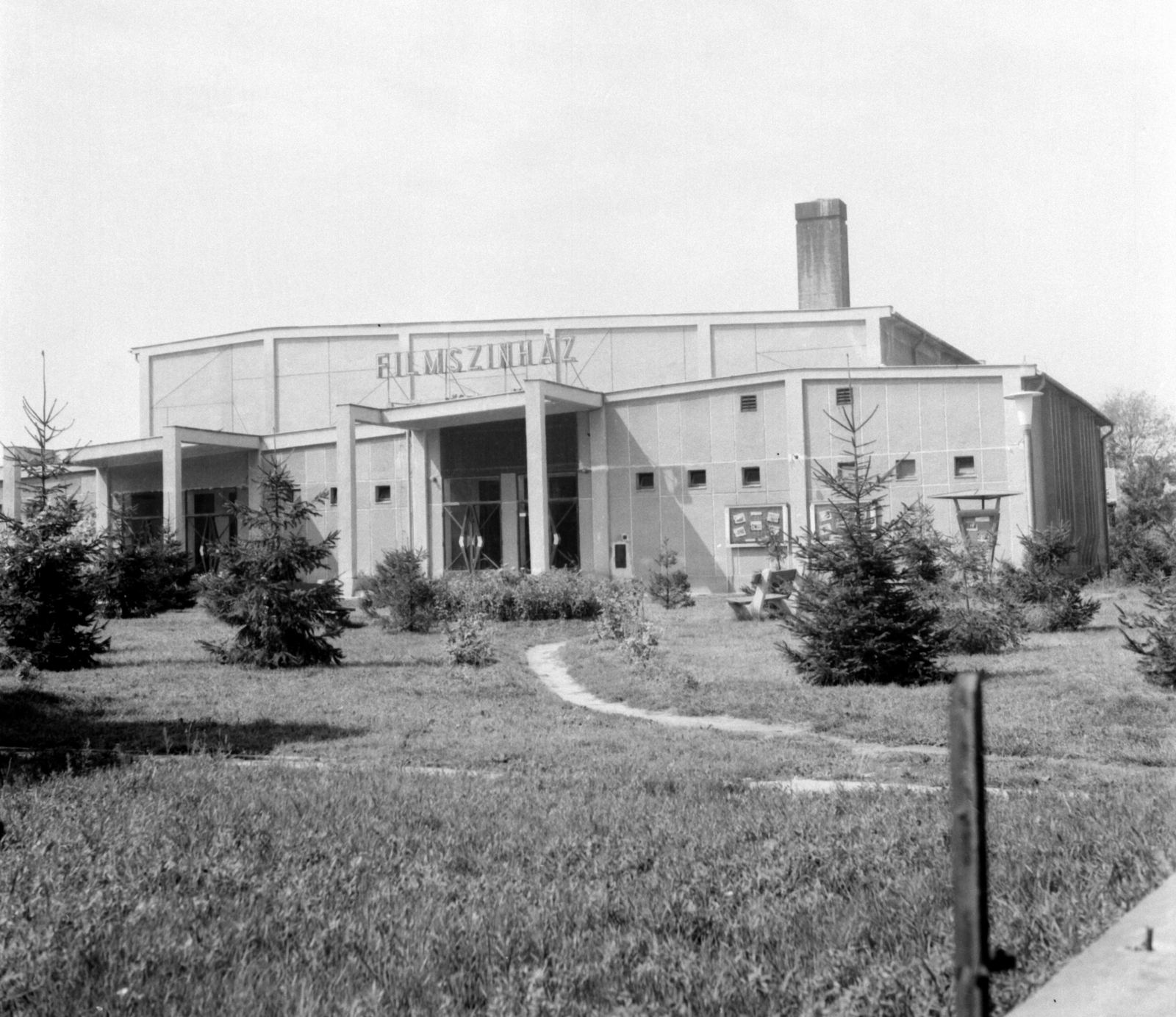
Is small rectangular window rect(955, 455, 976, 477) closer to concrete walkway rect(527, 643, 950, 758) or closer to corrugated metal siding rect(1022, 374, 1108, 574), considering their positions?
corrugated metal siding rect(1022, 374, 1108, 574)

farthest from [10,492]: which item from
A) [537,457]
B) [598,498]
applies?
[598,498]

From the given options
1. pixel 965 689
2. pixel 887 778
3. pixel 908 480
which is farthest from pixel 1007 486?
pixel 965 689

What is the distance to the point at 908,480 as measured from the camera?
38031mm

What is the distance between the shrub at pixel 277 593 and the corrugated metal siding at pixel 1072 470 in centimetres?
2213

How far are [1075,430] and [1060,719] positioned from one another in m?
37.0

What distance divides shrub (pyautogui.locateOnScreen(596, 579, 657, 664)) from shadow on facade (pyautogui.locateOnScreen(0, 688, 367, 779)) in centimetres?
748

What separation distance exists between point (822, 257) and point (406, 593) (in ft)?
97.5

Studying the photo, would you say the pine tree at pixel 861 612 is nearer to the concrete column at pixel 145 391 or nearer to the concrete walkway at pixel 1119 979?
the concrete walkway at pixel 1119 979

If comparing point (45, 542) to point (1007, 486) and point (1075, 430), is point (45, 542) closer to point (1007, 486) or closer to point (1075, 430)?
point (1007, 486)

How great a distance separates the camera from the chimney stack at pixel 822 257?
1983 inches

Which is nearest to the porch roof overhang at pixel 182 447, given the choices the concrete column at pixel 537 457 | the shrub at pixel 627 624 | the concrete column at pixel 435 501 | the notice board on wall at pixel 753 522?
the concrete column at pixel 435 501

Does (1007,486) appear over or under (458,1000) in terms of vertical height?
over

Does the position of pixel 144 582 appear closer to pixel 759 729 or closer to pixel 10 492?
pixel 10 492

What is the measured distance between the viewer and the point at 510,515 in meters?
46.7
